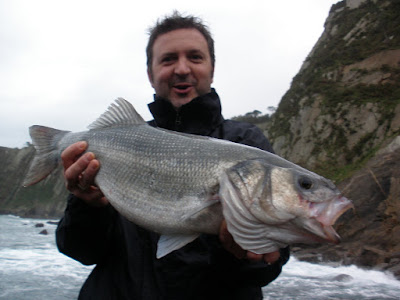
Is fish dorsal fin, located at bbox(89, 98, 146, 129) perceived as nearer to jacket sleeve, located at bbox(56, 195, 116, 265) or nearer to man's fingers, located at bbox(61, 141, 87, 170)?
man's fingers, located at bbox(61, 141, 87, 170)

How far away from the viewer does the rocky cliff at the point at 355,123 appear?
13.1 metres

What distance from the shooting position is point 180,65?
3451 millimetres

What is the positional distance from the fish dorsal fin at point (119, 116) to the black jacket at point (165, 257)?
253 millimetres

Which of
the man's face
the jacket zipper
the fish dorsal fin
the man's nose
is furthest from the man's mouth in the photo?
the fish dorsal fin

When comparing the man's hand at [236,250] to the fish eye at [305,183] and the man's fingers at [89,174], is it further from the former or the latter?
the man's fingers at [89,174]

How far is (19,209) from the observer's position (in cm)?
7975

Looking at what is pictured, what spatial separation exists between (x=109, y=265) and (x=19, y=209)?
87.4 meters

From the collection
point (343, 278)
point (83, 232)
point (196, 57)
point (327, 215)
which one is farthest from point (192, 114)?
point (343, 278)

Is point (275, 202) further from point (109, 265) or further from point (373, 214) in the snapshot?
point (373, 214)

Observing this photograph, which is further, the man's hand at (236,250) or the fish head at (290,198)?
the man's hand at (236,250)

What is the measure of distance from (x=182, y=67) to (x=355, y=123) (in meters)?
21.7

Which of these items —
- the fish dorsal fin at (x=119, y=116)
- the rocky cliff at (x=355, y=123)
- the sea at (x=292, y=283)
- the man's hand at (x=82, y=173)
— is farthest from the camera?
the rocky cliff at (x=355, y=123)

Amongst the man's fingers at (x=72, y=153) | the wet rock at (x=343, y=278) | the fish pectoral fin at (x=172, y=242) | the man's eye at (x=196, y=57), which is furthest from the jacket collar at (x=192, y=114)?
the wet rock at (x=343, y=278)

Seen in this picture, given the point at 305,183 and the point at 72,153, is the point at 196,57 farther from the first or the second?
the point at 305,183
